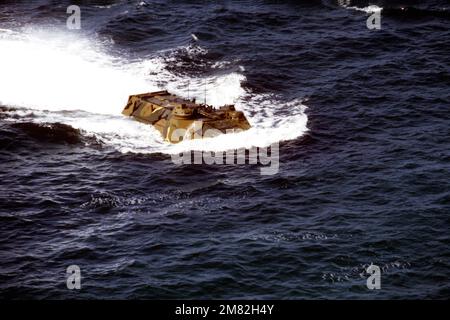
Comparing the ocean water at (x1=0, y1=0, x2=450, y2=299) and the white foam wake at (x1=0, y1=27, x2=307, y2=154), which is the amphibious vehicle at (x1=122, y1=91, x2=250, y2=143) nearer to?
the white foam wake at (x1=0, y1=27, x2=307, y2=154)

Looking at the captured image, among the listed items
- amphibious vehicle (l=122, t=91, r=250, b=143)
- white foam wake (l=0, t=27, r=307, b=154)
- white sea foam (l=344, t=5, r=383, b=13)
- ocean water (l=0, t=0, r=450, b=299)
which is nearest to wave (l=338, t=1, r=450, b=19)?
white sea foam (l=344, t=5, r=383, b=13)

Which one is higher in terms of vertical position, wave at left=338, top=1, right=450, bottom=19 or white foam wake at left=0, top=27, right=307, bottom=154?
wave at left=338, top=1, right=450, bottom=19

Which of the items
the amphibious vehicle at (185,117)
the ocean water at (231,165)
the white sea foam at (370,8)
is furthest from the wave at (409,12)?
the amphibious vehicle at (185,117)

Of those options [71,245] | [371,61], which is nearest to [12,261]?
[71,245]

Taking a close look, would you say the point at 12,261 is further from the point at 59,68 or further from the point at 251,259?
the point at 59,68

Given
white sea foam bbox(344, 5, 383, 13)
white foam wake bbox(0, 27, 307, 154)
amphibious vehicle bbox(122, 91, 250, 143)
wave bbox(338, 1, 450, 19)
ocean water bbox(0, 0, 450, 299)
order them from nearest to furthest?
ocean water bbox(0, 0, 450, 299)
amphibious vehicle bbox(122, 91, 250, 143)
white foam wake bbox(0, 27, 307, 154)
wave bbox(338, 1, 450, 19)
white sea foam bbox(344, 5, 383, 13)

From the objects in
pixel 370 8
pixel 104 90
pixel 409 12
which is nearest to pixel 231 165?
pixel 104 90

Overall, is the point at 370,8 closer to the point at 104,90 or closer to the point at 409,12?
the point at 409,12
